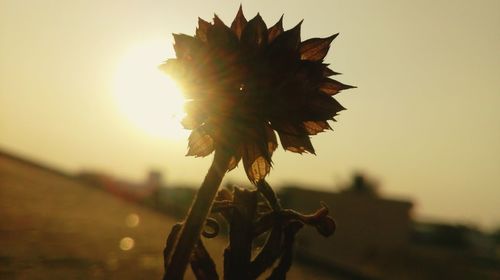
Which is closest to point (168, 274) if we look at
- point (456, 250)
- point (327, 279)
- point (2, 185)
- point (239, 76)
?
point (239, 76)

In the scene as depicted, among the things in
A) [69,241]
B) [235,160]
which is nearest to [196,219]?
[235,160]

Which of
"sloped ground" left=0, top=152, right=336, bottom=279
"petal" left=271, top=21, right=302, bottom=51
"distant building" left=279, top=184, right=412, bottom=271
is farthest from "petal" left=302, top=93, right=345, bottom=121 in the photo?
"distant building" left=279, top=184, right=412, bottom=271

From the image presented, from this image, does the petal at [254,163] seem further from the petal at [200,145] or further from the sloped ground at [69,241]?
the sloped ground at [69,241]

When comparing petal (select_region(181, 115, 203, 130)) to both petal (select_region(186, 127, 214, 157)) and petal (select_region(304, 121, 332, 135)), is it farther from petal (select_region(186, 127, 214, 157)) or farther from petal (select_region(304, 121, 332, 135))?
petal (select_region(304, 121, 332, 135))

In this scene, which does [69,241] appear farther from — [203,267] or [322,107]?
[322,107]

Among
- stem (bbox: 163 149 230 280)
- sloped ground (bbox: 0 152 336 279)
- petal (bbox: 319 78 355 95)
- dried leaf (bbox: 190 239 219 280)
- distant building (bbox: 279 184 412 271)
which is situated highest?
distant building (bbox: 279 184 412 271)

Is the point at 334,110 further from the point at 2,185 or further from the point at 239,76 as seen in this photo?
the point at 2,185

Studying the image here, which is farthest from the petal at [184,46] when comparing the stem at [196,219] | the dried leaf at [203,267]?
the dried leaf at [203,267]
